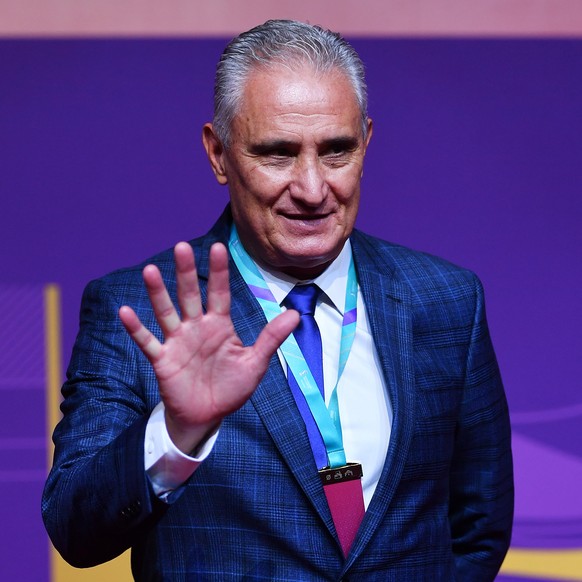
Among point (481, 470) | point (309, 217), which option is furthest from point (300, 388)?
point (481, 470)

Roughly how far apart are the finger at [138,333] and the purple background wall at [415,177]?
5.08 ft

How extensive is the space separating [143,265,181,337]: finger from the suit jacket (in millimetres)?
158

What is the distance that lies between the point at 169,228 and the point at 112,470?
1.53 m

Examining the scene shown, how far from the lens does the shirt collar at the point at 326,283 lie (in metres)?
2.09

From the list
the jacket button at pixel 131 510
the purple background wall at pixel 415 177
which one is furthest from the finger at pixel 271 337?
the purple background wall at pixel 415 177

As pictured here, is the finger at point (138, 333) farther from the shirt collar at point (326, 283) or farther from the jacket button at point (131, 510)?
the shirt collar at point (326, 283)

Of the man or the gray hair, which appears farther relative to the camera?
the gray hair

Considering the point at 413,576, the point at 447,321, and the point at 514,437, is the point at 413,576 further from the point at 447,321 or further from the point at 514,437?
the point at 514,437

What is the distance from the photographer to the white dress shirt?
6.46 feet

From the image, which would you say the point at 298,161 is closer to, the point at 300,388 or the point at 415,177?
the point at 300,388

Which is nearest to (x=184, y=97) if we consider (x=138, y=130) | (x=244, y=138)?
(x=138, y=130)

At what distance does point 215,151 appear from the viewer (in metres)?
2.17

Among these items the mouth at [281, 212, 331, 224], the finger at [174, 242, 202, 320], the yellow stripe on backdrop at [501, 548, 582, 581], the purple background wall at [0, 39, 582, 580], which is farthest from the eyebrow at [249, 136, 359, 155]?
the yellow stripe on backdrop at [501, 548, 582, 581]

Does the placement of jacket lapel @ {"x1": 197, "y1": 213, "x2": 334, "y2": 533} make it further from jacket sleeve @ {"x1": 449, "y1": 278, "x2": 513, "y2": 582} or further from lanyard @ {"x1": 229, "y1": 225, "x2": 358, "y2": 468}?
jacket sleeve @ {"x1": 449, "y1": 278, "x2": 513, "y2": 582}
